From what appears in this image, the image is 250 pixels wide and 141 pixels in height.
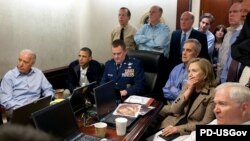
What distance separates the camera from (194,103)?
238cm

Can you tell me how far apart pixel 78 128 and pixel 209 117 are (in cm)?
98

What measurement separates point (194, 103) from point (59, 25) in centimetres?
276

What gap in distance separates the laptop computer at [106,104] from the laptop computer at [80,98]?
0.12m

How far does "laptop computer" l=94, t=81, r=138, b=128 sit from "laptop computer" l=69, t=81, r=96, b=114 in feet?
0.38

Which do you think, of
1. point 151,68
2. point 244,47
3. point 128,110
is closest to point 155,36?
point 151,68

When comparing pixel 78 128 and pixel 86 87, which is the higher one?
pixel 86 87

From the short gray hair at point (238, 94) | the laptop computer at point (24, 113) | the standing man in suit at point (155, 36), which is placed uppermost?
the standing man in suit at point (155, 36)

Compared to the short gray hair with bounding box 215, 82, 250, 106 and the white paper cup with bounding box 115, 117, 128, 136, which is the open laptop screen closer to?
the white paper cup with bounding box 115, 117, 128, 136

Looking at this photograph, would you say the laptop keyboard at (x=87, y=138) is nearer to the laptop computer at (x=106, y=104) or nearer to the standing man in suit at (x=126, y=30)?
the laptop computer at (x=106, y=104)

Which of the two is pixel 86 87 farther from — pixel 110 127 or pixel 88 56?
pixel 88 56

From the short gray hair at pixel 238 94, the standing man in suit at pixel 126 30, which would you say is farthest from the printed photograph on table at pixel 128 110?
the standing man in suit at pixel 126 30

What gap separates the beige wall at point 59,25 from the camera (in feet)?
12.2

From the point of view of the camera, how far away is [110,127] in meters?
2.03

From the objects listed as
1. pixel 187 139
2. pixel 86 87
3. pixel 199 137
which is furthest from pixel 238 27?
pixel 199 137
